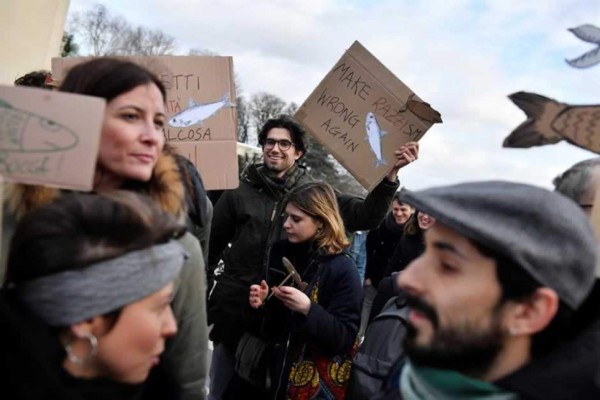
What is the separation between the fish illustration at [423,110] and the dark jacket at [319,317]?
79 cm

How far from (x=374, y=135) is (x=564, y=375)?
2.04 metres

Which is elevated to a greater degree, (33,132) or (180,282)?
(33,132)

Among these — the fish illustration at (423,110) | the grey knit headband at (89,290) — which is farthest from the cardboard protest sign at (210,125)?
the grey knit headband at (89,290)

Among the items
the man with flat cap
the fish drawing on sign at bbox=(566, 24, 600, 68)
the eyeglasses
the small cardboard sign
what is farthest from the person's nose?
the eyeglasses

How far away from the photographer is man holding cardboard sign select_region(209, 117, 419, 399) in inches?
146

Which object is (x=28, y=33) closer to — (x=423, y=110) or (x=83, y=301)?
(x=423, y=110)

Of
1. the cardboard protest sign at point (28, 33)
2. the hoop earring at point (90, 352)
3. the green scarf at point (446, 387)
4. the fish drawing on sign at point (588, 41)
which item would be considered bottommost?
the green scarf at point (446, 387)

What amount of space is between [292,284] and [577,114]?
71.2 inches

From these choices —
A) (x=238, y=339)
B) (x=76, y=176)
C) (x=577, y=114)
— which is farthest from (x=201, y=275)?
(x=238, y=339)

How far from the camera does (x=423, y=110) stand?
3.18 metres

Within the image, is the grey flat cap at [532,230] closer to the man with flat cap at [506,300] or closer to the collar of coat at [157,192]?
the man with flat cap at [506,300]

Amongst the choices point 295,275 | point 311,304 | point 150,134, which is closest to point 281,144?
point 295,275

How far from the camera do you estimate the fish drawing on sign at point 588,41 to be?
1855 millimetres

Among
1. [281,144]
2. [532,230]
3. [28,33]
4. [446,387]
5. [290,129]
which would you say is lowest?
[446,387]
